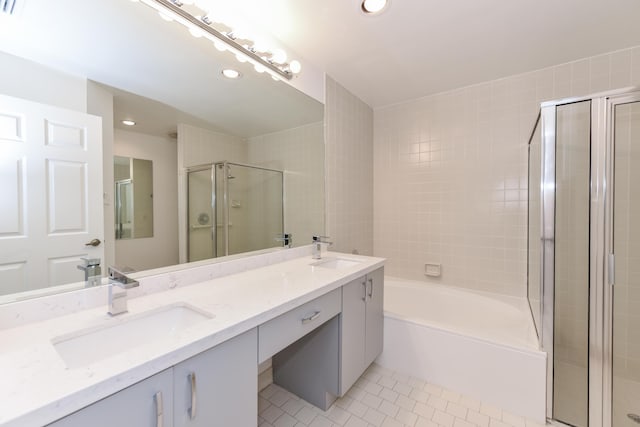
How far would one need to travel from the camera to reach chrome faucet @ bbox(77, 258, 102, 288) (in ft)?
3.18

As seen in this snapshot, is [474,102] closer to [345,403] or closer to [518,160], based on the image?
[518,160]

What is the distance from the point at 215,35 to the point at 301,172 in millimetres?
978

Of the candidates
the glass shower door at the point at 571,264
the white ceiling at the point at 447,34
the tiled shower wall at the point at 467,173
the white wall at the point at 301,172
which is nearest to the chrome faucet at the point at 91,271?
the white wall at the point at 301,172

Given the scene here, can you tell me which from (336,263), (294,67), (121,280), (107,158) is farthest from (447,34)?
(121,280)

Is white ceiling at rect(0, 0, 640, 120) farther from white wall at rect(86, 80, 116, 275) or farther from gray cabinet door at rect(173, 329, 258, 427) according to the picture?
gray cabinet door at rect(173, 329, 258, 427)

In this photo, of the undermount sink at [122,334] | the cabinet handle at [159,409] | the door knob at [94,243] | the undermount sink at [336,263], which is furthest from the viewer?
the undermount sink at [336,263]

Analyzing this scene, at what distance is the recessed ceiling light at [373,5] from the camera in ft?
4.67

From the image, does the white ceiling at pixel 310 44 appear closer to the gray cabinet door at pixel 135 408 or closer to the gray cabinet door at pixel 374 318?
the gray cabinet door at pixel 135 408

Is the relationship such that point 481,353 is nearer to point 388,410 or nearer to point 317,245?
point 388,410

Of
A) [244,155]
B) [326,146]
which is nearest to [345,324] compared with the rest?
[244,155]

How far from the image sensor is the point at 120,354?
2.13ft

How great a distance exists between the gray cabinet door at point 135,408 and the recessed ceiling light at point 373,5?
Answer: 183cm

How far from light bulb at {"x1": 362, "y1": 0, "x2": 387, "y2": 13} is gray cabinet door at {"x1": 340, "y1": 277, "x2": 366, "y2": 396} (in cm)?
152

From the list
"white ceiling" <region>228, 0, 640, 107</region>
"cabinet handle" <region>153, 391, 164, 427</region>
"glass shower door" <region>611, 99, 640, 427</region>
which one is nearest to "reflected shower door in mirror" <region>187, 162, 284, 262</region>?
"cabinet handle" <region>153, 391, 164, 427</region>
